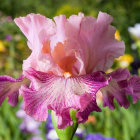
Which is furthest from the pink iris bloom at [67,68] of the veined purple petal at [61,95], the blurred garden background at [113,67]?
the blurred garden background at [113,67]

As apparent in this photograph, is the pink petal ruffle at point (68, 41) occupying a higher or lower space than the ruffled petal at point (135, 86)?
higher

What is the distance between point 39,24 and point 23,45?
4547 millimetres

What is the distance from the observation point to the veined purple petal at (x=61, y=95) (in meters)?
0.38

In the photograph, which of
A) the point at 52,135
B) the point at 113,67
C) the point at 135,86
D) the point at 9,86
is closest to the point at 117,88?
the point at 135,86

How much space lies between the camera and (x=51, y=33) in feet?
1.42

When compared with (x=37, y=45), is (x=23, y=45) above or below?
above

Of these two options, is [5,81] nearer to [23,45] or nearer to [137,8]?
[23,45]

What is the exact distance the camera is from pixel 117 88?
1.46 ft

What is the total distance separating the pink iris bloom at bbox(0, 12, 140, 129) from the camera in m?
0.39

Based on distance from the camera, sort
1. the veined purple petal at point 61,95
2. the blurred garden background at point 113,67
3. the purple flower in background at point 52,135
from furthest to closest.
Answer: the blurred garden background at point 113,67 → the purple flower in background at point 52,135 → the veined purple petal at point 61,95

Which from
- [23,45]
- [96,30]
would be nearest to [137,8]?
[23,45]

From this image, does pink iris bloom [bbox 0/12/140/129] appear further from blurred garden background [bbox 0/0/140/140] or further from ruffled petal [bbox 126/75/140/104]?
blurred garden background [bbox 0/0/140/140]

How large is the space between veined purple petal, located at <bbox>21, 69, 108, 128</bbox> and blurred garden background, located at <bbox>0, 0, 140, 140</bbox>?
698mm

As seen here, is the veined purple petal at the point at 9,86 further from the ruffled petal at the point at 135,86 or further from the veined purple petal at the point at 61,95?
the ruffled petal at the point at 135,86
